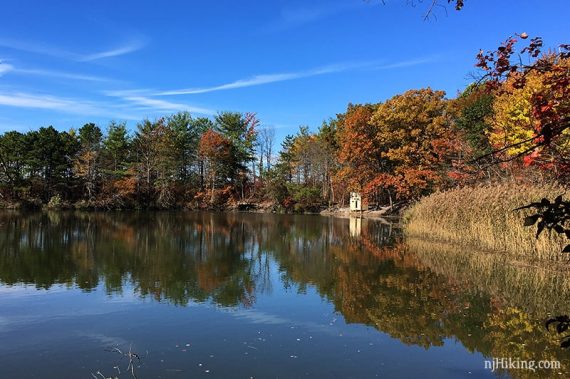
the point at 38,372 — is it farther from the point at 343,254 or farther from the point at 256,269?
the point at 343,254

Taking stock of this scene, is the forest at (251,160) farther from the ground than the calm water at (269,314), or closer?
farther from the ground

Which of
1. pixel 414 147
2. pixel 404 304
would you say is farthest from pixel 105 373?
pixel 414 147

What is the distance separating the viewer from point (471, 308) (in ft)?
25.7

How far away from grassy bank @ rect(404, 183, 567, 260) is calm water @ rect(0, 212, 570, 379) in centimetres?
90

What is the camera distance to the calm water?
5379mm

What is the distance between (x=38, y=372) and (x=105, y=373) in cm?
73

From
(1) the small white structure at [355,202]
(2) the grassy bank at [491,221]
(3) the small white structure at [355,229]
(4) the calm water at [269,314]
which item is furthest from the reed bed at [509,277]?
(1) the small white structure at [355,202]

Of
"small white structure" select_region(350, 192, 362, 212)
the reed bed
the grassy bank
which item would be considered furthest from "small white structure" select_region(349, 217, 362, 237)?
"small white structure" select_region(350, 192, 362, 212)

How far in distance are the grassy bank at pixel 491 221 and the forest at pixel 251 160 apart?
8.95m

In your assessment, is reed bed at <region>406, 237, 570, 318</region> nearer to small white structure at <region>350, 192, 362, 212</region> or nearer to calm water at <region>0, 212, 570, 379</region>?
calm water at <region>0, 212, 570, 379</region>

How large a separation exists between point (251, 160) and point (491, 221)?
37568mm

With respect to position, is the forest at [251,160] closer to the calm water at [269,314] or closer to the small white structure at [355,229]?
the small white structure at [355,229]

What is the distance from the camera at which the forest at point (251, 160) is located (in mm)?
31062

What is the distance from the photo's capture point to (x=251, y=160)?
49469mm
